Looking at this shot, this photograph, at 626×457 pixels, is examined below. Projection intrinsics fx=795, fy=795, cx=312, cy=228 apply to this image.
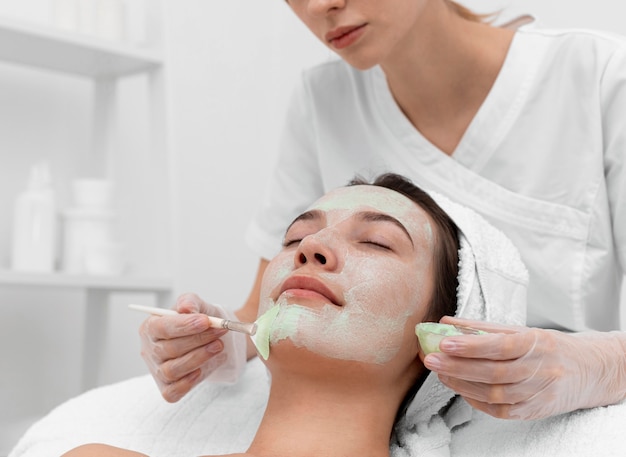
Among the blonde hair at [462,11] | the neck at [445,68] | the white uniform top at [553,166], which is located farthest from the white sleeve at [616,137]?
the blonde hair at [462,11]

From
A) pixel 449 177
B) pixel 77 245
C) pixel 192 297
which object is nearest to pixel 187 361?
pixel 192 297

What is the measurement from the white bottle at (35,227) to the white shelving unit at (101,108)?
0.25ft

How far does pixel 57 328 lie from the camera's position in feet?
7.61

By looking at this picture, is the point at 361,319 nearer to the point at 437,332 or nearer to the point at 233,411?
the point at 437,332

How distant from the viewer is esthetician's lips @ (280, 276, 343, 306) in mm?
1130

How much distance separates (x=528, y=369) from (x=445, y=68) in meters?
0.72

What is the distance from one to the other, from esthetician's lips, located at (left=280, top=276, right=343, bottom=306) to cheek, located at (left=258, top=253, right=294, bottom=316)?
0.06 meters

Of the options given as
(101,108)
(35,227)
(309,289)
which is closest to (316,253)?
(309,289)

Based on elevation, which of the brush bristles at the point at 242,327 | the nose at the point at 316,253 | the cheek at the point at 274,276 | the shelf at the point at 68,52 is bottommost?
the brush bristles at the point at 242,327

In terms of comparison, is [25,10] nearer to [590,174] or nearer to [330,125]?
[330,125]

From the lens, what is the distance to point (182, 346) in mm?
1250

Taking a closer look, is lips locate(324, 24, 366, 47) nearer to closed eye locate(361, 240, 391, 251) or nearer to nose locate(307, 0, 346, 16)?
nose locate(307, 0, 346, 16)

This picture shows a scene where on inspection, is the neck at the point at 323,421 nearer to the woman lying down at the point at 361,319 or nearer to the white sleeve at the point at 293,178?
the woman lying down at the point at 361,319

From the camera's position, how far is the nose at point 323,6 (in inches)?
50.9
